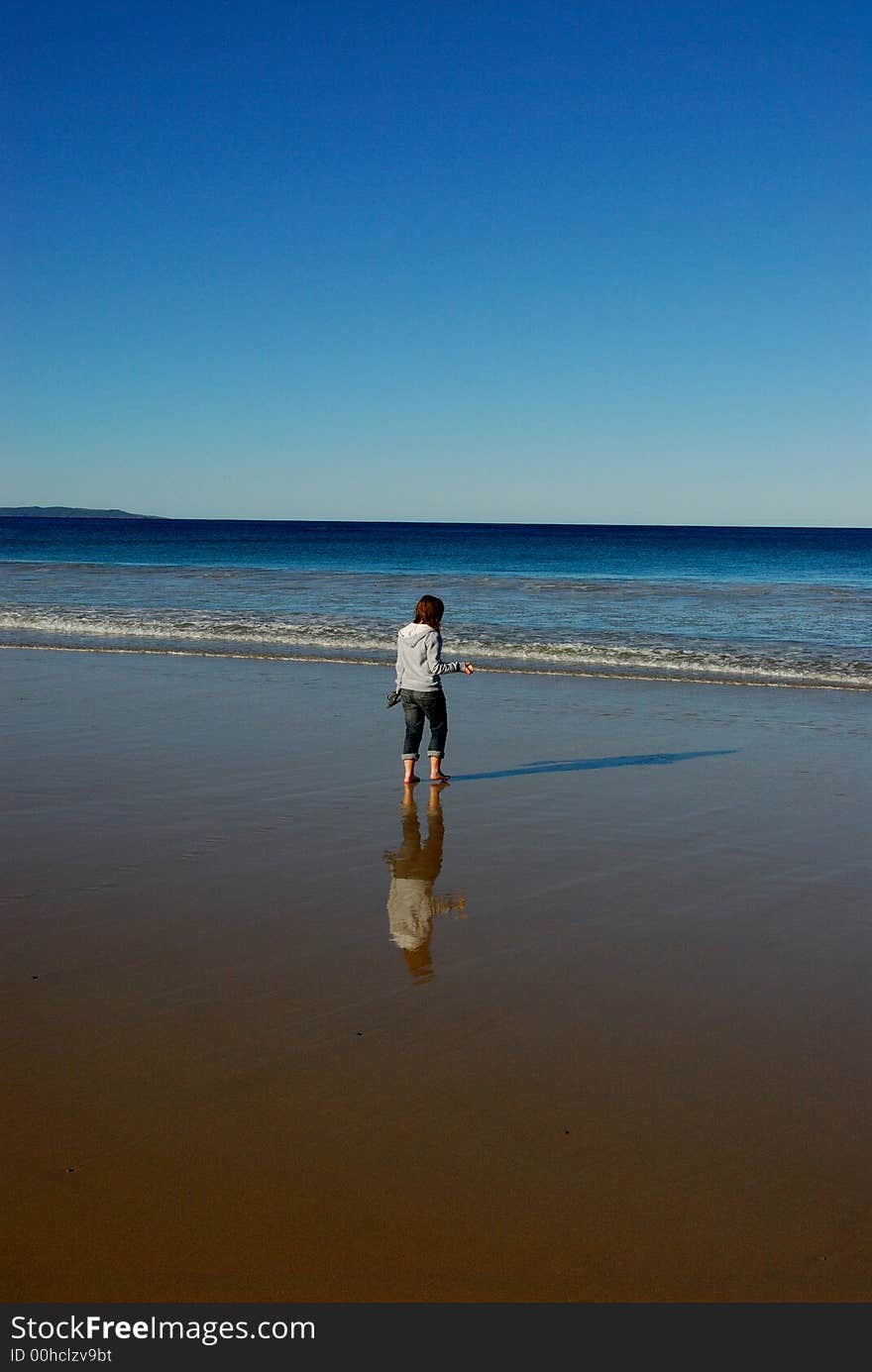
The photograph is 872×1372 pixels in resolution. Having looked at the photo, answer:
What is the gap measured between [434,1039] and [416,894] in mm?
1914

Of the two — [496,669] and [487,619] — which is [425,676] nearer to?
[496,669]

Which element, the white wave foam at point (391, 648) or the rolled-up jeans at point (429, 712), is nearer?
the rolled-up jeans at point (429, 712)

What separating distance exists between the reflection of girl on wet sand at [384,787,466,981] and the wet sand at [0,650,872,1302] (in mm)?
29

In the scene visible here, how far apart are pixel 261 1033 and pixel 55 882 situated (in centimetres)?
239

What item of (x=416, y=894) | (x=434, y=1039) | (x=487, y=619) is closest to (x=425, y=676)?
(x=416, y=894)

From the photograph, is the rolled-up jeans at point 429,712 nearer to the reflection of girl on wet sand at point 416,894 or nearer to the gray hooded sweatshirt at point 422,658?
the gray hooded sweatshirt at point 422,658

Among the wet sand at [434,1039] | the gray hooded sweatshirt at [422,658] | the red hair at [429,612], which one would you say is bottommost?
the wet sand at [434,1039]

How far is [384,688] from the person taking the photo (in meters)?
14.6

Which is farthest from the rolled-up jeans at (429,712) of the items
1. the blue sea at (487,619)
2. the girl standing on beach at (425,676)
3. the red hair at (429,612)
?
the blue sea at (487,619)

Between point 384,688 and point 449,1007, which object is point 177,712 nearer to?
point 384,688

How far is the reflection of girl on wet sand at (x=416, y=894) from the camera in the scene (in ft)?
17.8

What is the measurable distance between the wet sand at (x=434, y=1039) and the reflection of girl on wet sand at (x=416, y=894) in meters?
0.03

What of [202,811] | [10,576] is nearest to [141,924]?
[202,811]

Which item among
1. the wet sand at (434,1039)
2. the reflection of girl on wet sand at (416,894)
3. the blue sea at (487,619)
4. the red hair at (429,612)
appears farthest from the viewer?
the blue sea at (487,619)
